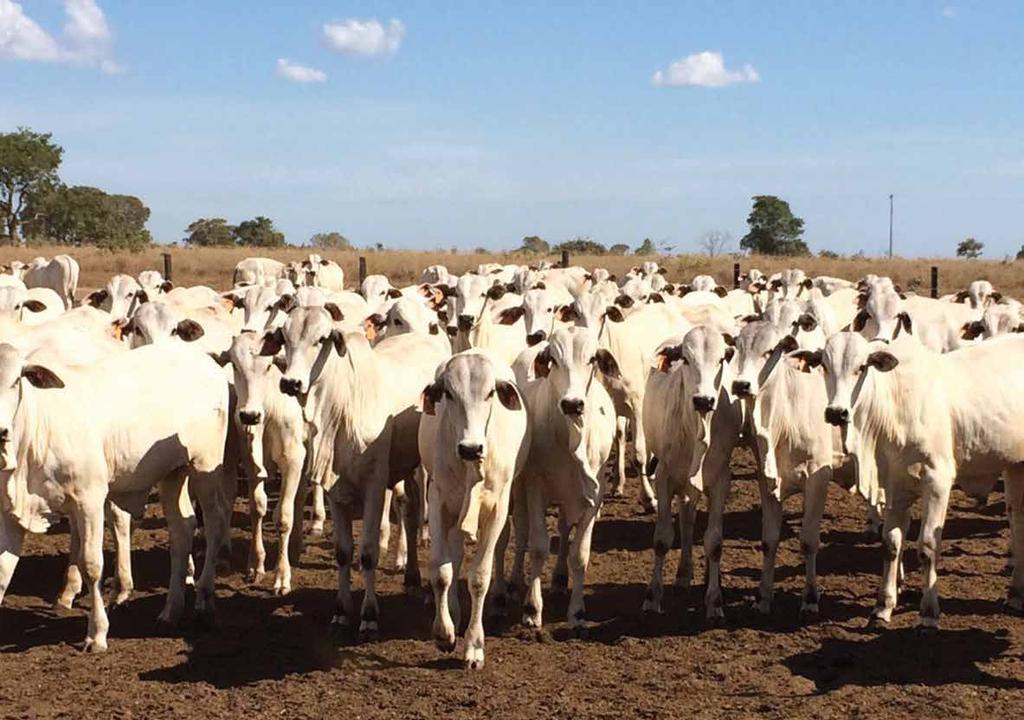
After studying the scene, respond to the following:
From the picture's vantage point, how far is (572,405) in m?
8.93

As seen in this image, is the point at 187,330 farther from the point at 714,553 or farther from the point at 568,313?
the point at 714,553

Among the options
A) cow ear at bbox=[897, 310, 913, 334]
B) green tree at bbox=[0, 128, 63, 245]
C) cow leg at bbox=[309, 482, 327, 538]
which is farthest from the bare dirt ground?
green tree at bbox=[0, 128, 63, 245]

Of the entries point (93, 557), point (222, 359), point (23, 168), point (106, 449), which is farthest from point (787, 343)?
point (23, 168)

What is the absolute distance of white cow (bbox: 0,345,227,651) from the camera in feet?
28.8

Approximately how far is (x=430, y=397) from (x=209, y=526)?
8.26ft

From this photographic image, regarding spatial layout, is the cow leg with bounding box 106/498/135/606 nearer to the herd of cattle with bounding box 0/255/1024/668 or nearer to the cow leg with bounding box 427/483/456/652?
the herd of cattle with bounding box 0/255/1024/668

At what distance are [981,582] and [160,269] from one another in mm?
32275

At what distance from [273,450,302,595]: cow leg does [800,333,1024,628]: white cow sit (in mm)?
4252

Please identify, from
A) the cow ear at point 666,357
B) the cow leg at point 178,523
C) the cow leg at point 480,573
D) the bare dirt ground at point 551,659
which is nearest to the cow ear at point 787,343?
the cow ear at point 666,357

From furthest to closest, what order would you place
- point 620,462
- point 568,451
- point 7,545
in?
point 620,462 → point 568,451 → point 7,545

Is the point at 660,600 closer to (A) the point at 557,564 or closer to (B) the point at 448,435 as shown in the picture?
(A) the point at 557,564

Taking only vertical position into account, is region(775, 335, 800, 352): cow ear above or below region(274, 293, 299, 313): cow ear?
below

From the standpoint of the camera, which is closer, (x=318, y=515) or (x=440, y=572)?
(x=440, y=572)

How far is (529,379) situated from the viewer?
10273 mm
